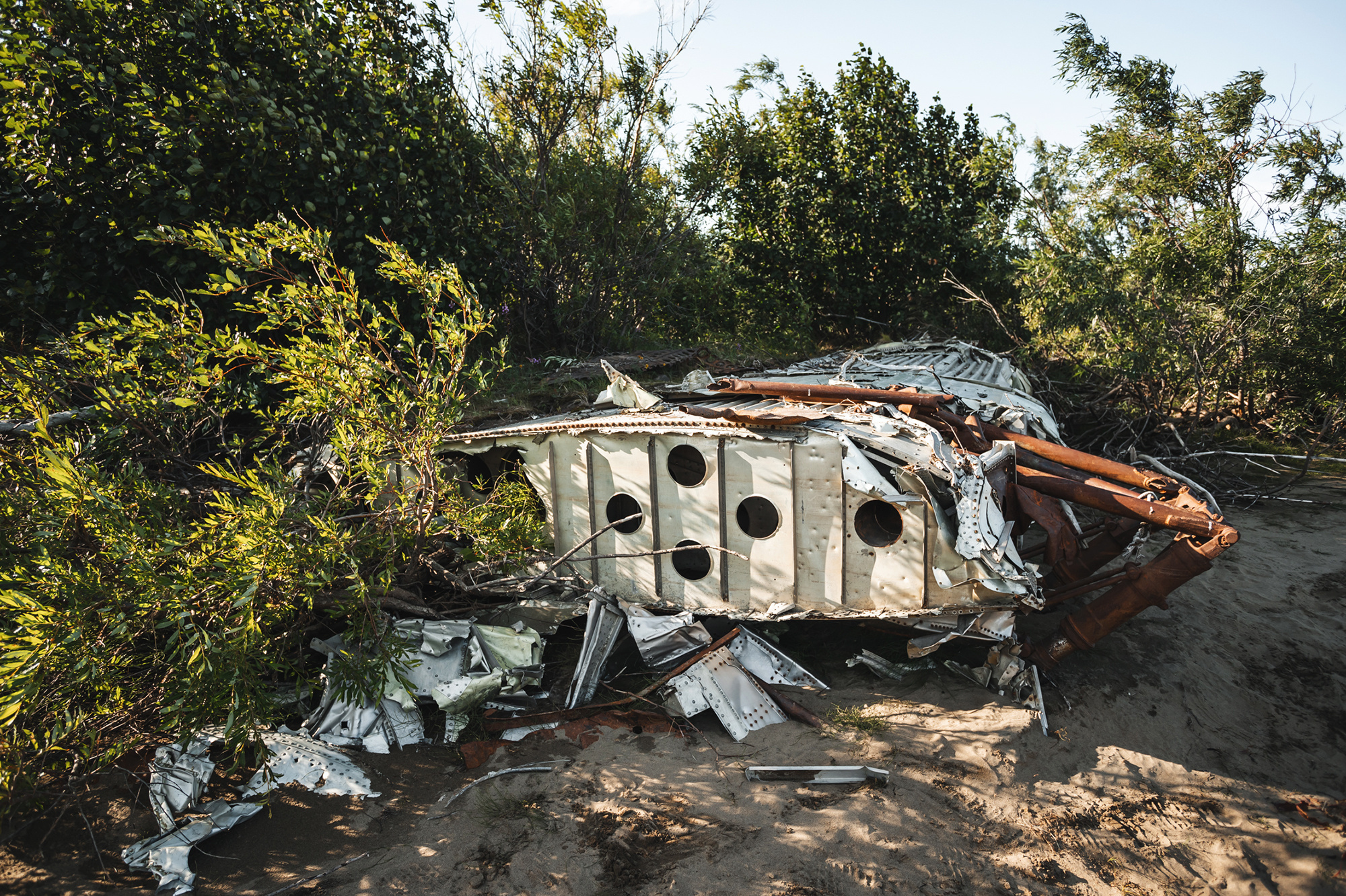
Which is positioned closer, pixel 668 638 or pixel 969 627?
pixel 969 627

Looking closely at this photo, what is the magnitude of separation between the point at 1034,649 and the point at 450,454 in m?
5.19

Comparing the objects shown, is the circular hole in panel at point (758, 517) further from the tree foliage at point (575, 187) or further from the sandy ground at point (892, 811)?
the tree foliage at point (575, 187)

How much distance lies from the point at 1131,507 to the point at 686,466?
10.1ft

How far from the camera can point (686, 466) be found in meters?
5.23

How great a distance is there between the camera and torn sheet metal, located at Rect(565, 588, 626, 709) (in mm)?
5116

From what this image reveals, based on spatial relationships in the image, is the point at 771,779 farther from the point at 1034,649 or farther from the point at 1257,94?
the point at 1257,94

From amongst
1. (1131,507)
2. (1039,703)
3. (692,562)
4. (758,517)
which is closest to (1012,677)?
(1039,703)

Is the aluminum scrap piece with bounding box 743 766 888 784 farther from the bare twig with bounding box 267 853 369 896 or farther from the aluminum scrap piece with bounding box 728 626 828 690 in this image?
the bare twig with bounding box 267 853 369 896

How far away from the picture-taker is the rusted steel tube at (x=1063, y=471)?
14.9 ft

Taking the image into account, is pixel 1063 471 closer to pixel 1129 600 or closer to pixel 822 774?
pixel 1129 600

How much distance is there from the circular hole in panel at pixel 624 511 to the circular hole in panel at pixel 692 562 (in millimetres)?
390

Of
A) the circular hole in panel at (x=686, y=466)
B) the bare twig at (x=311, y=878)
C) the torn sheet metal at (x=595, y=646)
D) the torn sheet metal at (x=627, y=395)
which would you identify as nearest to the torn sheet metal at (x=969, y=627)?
the circular hole in panel at (x=686, y=466)

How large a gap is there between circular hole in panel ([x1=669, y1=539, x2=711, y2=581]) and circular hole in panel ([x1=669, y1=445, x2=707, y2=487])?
1.59 ft

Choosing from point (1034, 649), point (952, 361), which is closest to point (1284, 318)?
point (952, 361)
